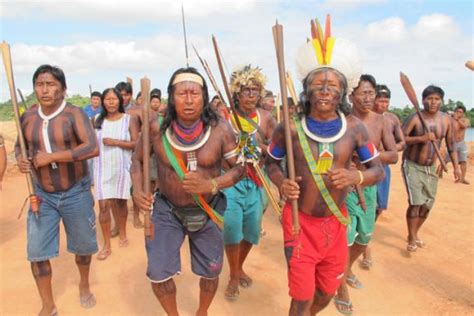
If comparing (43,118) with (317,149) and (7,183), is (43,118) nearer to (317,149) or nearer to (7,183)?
(317,149)

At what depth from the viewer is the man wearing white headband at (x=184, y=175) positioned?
3.22m

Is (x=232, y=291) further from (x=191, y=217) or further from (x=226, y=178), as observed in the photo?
(x=226, y=178)

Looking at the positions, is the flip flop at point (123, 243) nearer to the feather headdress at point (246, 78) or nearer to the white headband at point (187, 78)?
the feather headdress at point (246, 78)

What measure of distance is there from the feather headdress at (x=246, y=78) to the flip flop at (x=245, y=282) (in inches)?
83.3

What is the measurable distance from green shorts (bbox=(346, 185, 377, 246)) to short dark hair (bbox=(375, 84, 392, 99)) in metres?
1.62

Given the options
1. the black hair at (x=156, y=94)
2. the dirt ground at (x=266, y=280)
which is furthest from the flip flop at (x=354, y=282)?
the black hair at (x=156, y=94)

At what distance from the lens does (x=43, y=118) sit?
3713 millimetres

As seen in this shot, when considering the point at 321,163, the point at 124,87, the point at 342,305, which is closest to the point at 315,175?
the point at 321,163

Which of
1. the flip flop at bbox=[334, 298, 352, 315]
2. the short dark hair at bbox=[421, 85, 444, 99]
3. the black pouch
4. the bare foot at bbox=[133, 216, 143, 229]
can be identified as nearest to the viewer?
the black pouch

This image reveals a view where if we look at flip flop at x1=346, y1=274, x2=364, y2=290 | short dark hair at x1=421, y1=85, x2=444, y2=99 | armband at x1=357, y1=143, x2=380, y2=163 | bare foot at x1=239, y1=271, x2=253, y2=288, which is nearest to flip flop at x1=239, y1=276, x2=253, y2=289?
bare foot at x1=239, y1=271, x2=253, y2=288

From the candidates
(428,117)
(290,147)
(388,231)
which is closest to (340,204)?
A: (290,147)

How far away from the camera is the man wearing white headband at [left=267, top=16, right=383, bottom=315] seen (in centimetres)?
298

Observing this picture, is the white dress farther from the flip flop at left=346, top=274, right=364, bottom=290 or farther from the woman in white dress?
the flip flop at left=346, top=274, right=364, bottom=290

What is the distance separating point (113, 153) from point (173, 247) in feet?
9.34
